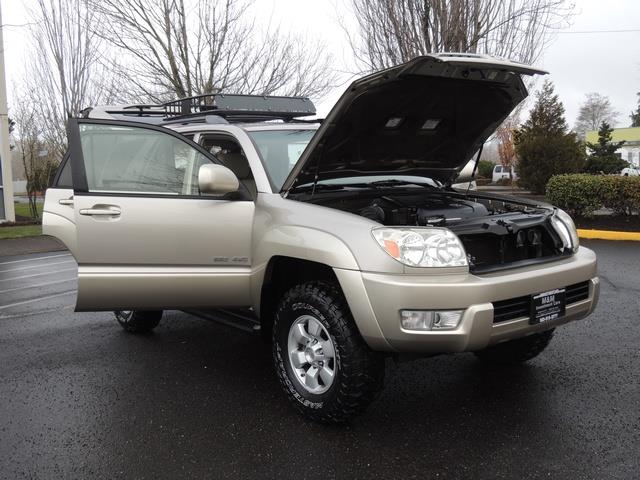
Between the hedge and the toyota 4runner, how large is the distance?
8803mm

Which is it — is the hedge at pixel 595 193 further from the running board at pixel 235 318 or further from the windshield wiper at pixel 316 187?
the running board at pixel 235 318

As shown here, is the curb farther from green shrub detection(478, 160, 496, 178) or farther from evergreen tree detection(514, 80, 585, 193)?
green shrub detection(478, 160, 496, 178)

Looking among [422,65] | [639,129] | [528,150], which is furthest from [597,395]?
[639,129]

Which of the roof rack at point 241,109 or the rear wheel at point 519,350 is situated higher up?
the roof rack at point 241,109

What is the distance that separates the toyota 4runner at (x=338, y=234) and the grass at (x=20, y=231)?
11340 millimetres

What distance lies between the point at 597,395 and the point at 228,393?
240cm

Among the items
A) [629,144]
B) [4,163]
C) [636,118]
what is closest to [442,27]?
[4,163]

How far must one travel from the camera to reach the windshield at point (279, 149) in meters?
3.97

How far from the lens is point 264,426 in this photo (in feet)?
11.1

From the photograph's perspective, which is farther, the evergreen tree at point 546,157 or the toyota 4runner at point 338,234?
the evergreen tree at point 546,157

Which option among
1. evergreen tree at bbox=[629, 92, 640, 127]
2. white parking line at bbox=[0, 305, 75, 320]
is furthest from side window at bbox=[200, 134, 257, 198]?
evergreen tree at bbox=[629, 92, 640, 127]

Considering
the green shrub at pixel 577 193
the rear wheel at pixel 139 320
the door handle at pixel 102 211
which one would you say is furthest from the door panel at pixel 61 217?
the green shrub at pixel 577 193

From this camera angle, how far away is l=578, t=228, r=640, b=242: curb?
10914mm

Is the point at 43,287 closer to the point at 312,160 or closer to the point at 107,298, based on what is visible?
the point at 107,298
